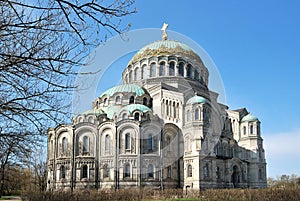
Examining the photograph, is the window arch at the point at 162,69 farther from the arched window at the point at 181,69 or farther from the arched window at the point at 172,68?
the arched window at the point at 181,69

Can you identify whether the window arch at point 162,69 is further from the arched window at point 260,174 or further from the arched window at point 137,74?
the arched window at point 260,174

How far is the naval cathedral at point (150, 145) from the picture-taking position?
128 feet

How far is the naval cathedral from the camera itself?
38969mm

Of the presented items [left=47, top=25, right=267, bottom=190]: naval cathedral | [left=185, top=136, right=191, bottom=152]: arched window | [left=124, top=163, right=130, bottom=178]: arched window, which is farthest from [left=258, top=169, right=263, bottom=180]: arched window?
[left=124, top=163, right=130, bottom=178]: arched window

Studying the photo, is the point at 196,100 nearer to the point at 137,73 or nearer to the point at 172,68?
the point at 172,68

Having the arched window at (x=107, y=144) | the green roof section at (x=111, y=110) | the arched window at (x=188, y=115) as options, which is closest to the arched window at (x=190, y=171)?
the arched window at (x=188, y=115)

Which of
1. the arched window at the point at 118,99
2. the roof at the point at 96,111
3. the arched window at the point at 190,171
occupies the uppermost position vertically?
the arched window at the point at 118,99

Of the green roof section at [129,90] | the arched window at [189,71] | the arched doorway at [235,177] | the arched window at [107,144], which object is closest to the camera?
the arched window at [107,144]

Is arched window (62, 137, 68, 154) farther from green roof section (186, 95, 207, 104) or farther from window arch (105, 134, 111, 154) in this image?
green roof section (186, 95, 207, 104)

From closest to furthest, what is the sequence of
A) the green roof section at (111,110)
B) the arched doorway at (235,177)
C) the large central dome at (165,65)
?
the green roof section at (111,110) → the arched doorway at (235,177) → the large central dome at (165,65)

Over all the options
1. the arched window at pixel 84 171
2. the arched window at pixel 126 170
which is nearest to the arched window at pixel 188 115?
the arched window at pixel 126 170

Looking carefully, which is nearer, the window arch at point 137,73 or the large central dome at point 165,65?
the large central dome at point 165,65

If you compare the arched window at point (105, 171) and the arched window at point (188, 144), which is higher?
the arched window at point (188, 144)

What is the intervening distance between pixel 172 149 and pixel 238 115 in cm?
1491
